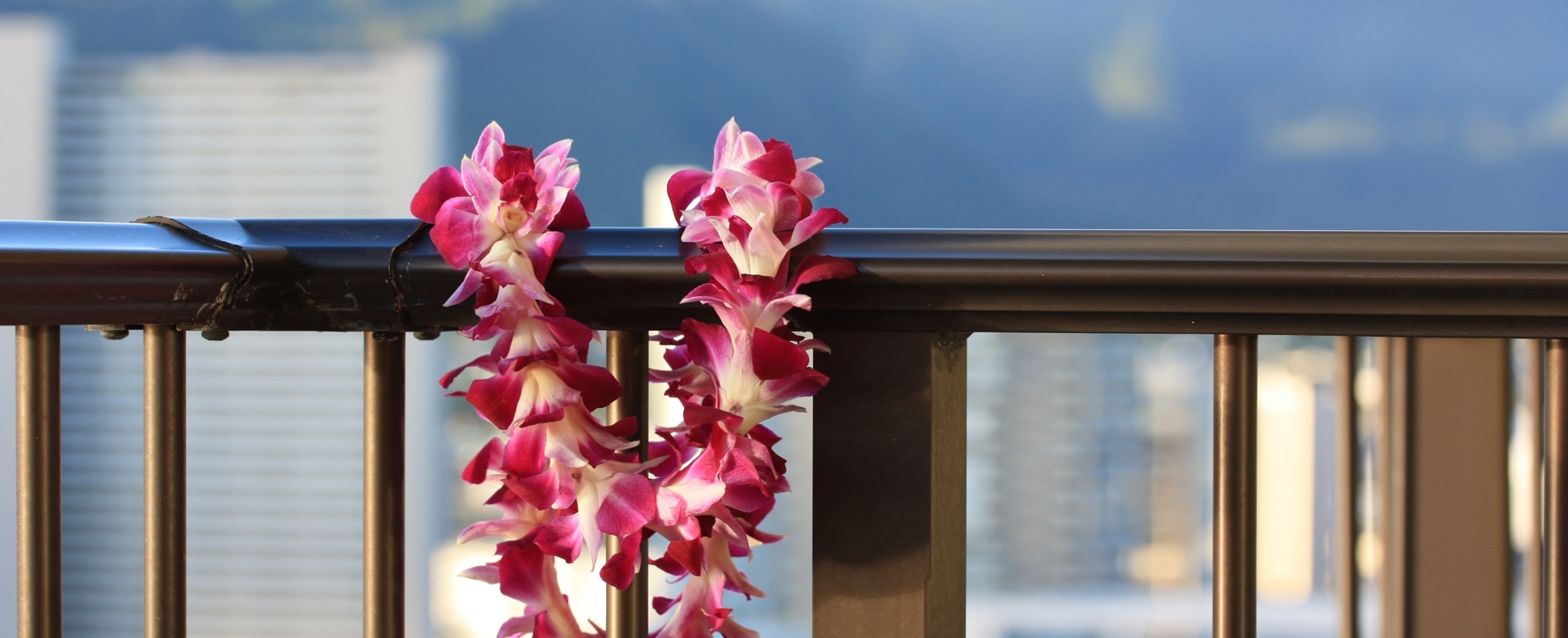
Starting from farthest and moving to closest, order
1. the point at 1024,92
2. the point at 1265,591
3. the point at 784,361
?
the point at 1024,92
the point at 1265,591
the point at 784,361

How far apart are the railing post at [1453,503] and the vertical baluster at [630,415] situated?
1.49 ft

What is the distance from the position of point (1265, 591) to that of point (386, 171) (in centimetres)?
307

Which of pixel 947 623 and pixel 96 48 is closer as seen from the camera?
pixel 947 623

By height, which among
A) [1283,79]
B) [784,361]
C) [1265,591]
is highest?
[1283,79]

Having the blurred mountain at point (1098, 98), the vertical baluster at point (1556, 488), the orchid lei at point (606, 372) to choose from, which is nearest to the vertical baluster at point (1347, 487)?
the vertical baluster at point (1556, 488)

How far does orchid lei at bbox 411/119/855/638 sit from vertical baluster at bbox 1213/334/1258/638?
0.63 ft

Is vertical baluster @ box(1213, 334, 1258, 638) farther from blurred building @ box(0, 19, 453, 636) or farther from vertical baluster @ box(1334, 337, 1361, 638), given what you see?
blurred building @ box(0, 19, 453, 636)

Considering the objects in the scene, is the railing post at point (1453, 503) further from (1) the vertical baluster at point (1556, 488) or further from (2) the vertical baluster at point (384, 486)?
(2) the vertical baluster at point (384, 486)

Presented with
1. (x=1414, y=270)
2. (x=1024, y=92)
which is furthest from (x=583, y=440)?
(x=1024, y=92)

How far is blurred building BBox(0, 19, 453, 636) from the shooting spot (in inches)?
134

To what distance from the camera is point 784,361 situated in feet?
1.34

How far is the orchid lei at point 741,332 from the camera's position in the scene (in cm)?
41

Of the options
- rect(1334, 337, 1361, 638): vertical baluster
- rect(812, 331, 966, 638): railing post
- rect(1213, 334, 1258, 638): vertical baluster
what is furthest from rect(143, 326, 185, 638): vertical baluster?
rect(1334, 337, 1361, 638): vertical baluster

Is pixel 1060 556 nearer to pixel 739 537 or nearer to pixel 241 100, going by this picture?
pixel 739 537
